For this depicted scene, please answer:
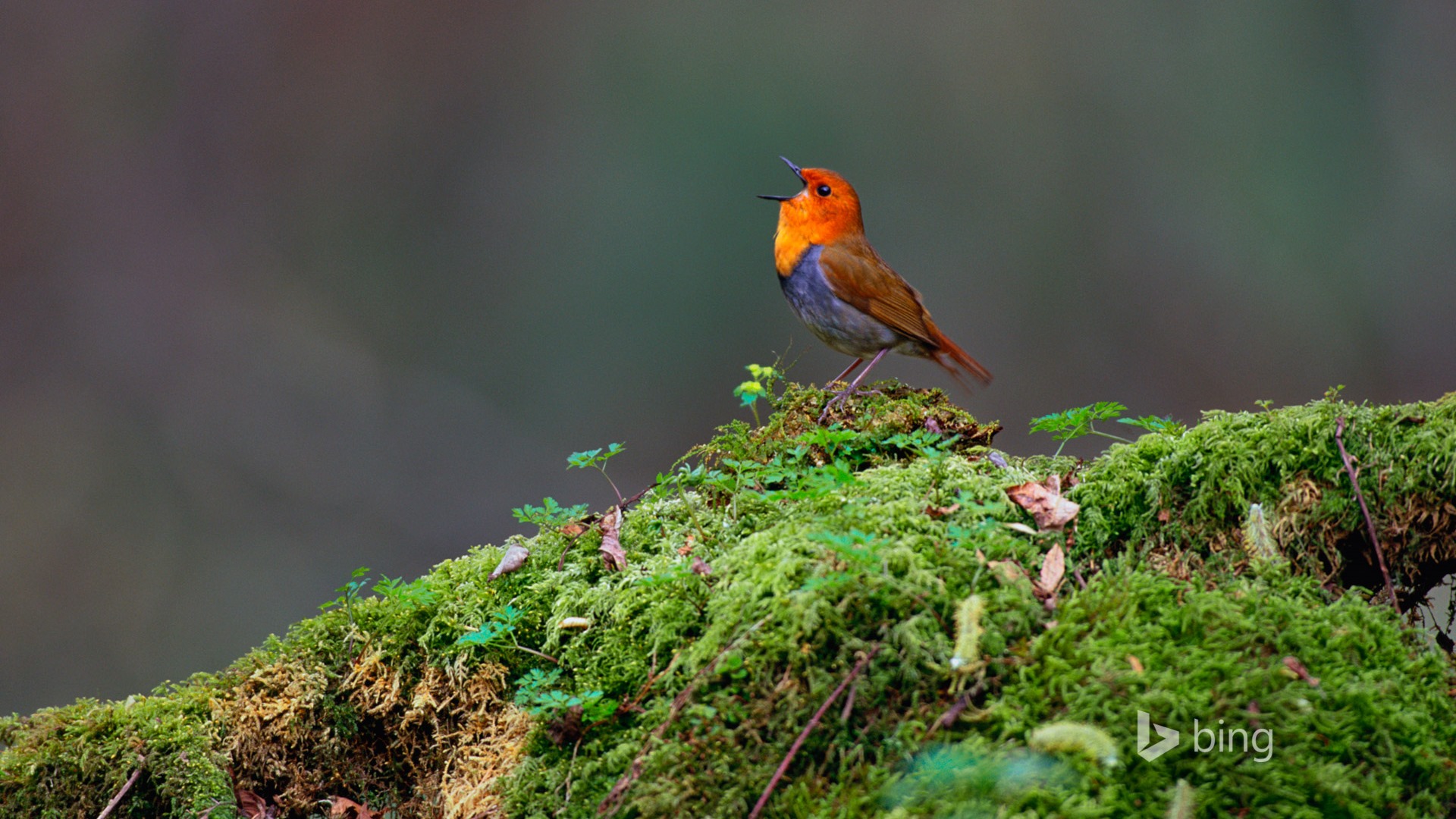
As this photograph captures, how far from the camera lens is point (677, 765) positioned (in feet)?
4.66

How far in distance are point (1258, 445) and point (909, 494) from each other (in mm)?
681

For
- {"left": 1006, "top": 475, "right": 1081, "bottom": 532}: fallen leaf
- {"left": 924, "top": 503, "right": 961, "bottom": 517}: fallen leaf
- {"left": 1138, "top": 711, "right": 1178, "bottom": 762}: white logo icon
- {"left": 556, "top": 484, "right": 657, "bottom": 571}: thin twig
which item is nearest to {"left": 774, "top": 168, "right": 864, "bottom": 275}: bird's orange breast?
{"left": 556, "top": 484, "right": 657, "bottom": 571}: thin twig

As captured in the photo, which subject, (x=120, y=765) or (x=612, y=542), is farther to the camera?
(x=612, y=542)

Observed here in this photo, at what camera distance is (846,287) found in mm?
3318

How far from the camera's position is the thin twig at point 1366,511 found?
169 cm

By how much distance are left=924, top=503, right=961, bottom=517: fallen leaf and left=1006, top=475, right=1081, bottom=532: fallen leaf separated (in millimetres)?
158

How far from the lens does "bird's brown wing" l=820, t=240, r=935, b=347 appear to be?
331 cm

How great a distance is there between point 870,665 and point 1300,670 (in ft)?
2.00

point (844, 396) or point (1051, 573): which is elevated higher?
point (844, 396)

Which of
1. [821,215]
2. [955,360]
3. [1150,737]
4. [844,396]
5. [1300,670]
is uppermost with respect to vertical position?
[821,215]

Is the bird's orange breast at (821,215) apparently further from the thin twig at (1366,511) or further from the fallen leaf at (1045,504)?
the thin twig at (1366,511)

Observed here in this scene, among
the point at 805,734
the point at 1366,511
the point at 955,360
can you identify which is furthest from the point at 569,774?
the point at 955,360

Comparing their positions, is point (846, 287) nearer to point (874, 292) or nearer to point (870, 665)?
point (874, 292)

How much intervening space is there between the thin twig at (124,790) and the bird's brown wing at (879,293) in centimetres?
240
